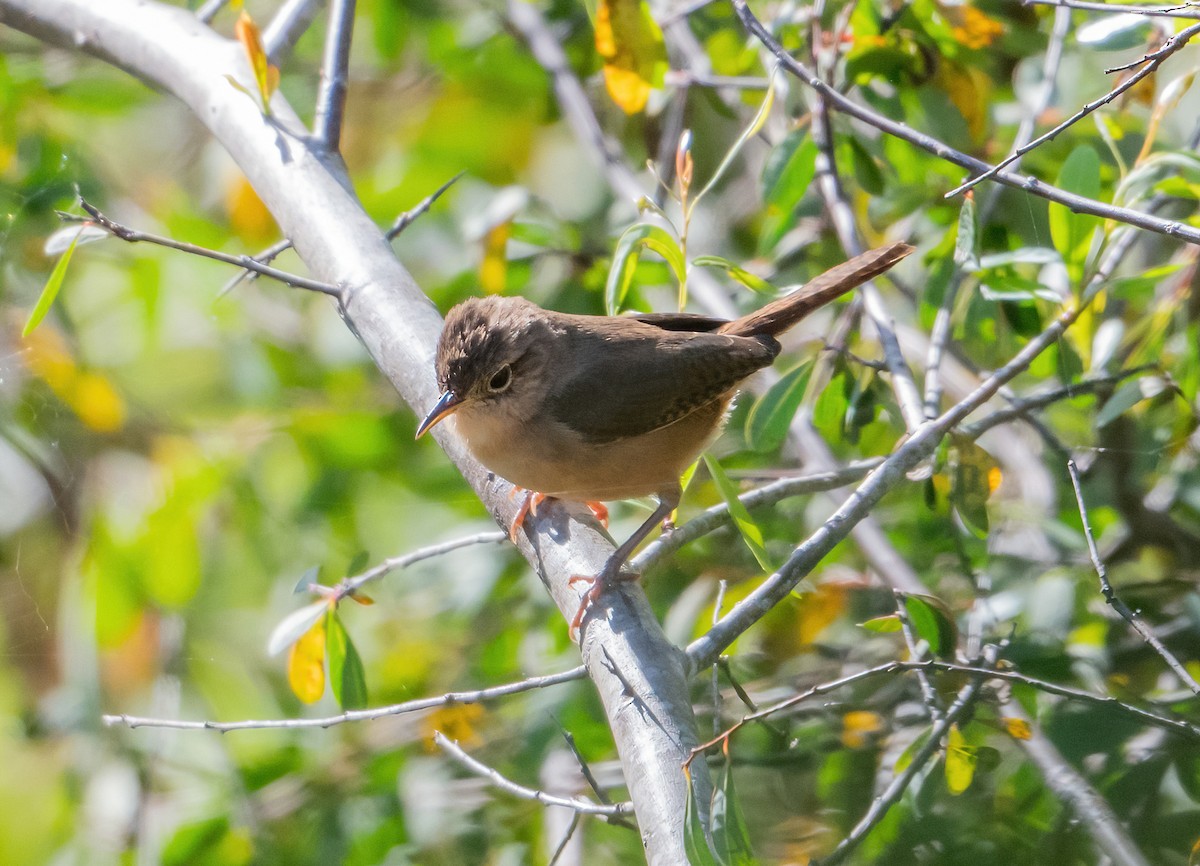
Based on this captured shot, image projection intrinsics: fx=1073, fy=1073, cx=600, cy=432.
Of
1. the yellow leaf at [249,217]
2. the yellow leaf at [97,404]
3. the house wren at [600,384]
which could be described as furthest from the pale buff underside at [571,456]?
the yellow leaf at [249,217]

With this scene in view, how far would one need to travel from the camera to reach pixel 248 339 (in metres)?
4.25

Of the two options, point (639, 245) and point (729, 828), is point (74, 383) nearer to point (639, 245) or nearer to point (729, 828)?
point (639, 245)

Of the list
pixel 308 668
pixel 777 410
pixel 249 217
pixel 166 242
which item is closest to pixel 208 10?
pixel 249 217

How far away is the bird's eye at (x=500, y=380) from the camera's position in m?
2.95

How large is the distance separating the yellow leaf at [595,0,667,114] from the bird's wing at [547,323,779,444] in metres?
0.70

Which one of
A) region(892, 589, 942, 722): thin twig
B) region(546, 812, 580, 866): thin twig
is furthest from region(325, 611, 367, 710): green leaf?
region(892, 589, 942, 722): thin twig

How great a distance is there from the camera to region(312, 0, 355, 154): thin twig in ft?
9.77

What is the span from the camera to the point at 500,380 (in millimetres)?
3010

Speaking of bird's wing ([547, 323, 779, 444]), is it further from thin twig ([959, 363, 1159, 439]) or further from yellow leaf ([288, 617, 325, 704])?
yellow leaf ([288, 617, 325, 704])

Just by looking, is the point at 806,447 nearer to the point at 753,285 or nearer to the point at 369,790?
the point at 753,285

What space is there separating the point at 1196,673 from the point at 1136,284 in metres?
0.98

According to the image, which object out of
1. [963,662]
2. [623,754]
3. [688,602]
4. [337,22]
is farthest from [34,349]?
[963,662]

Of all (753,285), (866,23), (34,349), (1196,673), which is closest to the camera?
(1196,673)

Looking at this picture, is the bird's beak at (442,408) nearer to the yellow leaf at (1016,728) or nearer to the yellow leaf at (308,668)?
the yellow leaf at (308,668)
